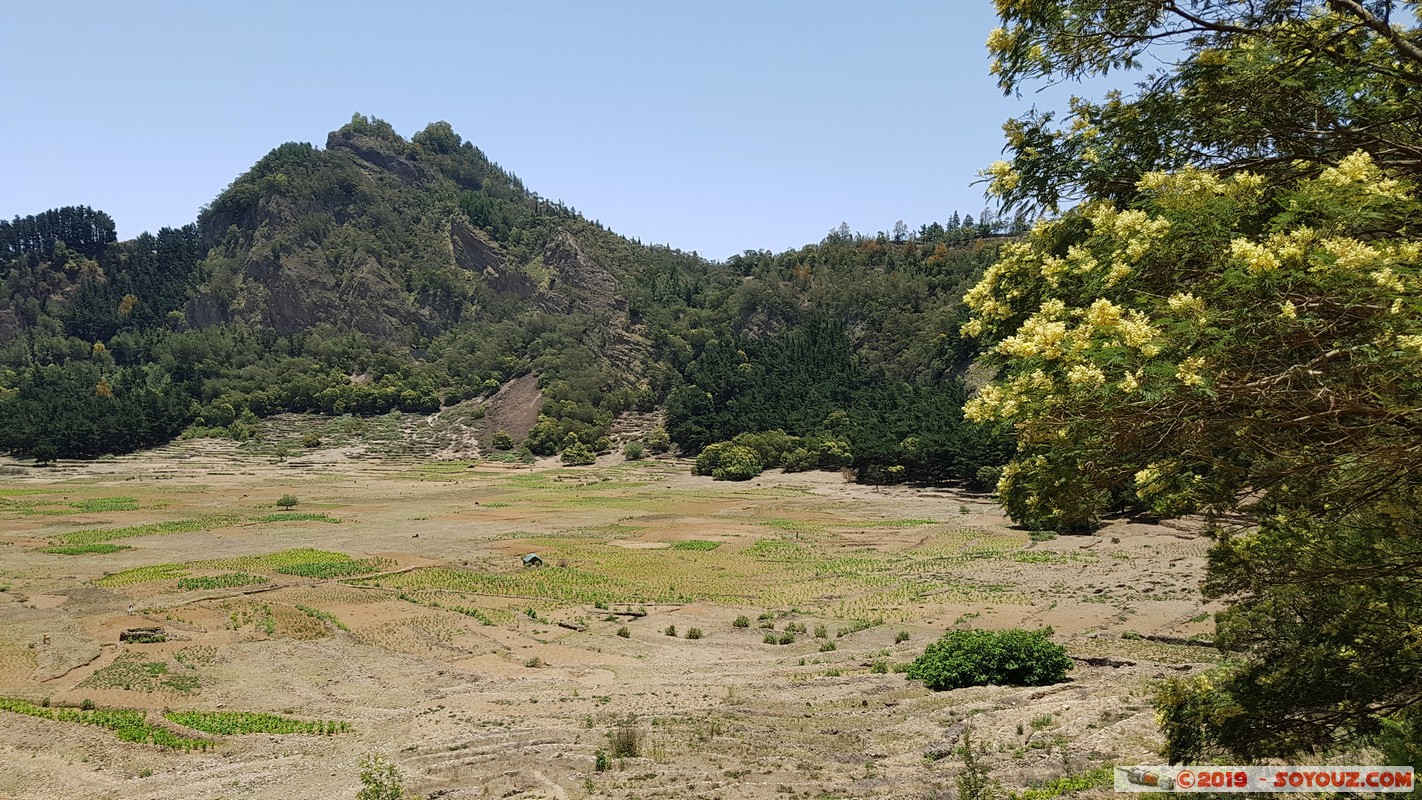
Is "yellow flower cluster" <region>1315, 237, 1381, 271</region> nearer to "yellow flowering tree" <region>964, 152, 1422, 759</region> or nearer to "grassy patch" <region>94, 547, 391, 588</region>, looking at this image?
"yellow flowering tree" <region>964, 152, 1422, 759</region>

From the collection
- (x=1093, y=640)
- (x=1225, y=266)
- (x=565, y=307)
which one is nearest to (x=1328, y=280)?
(x=1225, y=266)

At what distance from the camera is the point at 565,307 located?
184m

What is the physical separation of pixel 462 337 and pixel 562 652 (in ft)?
509

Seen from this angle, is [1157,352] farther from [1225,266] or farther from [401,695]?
[401,695]

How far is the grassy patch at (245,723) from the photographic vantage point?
16.0 m

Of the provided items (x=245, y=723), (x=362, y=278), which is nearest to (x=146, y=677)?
(x=245, y=723)

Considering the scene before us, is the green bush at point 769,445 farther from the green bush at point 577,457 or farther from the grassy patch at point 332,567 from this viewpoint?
the grassy patch at point 332,567

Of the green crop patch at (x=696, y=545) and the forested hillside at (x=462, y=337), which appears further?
the forested hillside at (x=462, y=337)

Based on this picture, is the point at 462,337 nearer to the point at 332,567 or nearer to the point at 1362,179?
the point at 332,567

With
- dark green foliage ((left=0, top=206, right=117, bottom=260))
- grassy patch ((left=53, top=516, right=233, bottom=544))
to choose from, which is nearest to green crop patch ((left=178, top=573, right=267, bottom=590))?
A: grassy patch ((left=53, top=516, right=233, bottom=544))

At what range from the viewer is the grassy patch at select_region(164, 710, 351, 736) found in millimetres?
15984

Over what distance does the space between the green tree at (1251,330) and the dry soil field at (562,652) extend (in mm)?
4112

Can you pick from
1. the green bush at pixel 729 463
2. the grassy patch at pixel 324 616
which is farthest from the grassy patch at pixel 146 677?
the green bush at pixel 729 463

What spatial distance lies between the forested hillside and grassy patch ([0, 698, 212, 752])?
60005mm
